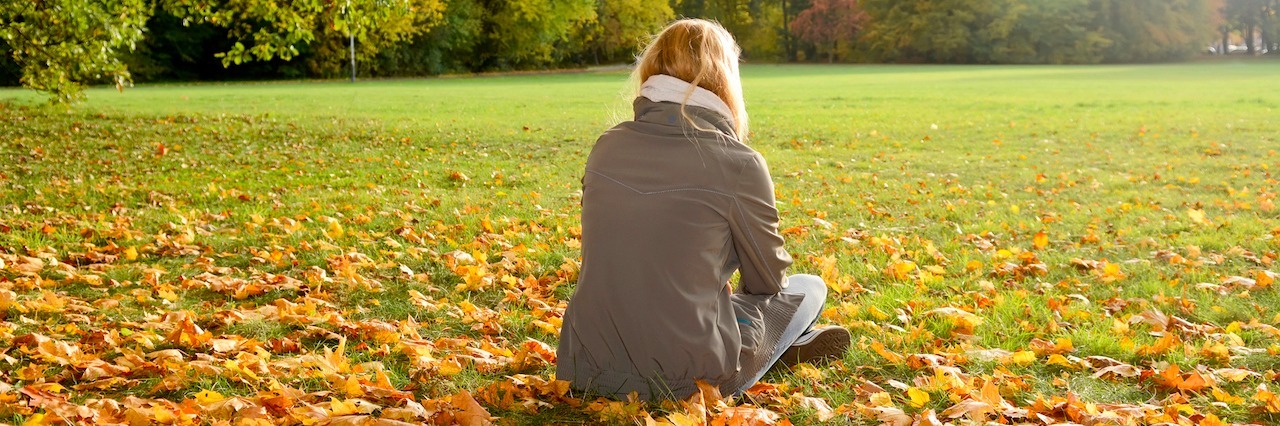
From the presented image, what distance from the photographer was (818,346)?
3.95 metres

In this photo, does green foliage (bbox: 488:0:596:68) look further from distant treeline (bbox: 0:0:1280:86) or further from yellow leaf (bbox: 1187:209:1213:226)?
yellow leaf (bbox: 1187:209:1213:226)

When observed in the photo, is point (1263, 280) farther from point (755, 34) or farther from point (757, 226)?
point (755, 34)

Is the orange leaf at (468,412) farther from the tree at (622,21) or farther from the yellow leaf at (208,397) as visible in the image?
the tree at (622,21)

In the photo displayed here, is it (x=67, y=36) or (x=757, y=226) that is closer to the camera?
(x=757, y=226)

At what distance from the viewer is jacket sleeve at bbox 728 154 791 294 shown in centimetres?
318

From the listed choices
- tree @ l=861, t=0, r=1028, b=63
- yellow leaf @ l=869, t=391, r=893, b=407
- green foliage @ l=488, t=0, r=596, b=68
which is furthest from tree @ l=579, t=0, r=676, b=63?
yellow leaf @ l=869, t=391, r=893, b=407

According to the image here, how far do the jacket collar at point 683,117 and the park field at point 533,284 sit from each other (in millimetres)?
531

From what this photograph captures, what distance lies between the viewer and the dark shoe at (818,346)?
387cm

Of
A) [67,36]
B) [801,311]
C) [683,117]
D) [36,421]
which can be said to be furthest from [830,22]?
[36,421]

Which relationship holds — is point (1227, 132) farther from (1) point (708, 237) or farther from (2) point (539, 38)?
(2) point (539, 38)

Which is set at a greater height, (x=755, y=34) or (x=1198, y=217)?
(x=755, y=34)

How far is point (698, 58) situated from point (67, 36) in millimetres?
13996

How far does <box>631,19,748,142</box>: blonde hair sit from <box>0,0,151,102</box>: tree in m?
12.0

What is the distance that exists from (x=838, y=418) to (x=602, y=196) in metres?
1.08
